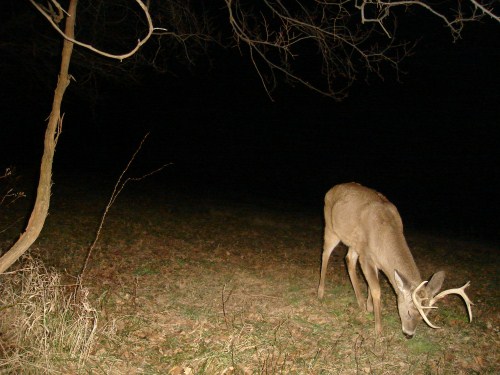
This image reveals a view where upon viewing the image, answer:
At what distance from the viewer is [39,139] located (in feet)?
109

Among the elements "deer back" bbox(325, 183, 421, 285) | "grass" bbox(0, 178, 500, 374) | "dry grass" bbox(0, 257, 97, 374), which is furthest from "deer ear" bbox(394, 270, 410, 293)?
"dry grass" bbox(0, 257, 97, 374)

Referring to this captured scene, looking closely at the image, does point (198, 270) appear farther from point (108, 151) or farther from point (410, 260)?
point (108, 151)

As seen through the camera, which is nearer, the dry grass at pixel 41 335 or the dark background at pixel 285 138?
the dry grass at pixel 41 335

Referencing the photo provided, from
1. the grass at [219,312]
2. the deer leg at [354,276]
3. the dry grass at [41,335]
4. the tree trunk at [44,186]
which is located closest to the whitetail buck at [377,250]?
the deer leg at [354,276]

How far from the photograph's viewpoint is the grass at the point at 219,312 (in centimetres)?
455

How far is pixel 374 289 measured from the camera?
6.23 m

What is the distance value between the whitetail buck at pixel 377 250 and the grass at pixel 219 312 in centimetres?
51

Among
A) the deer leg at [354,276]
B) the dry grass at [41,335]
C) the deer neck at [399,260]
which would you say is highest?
the deer neck at [399,260]

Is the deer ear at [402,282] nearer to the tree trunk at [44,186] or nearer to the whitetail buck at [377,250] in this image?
the whitetail buck at [377,250]

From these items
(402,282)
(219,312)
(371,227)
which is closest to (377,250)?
(371,227)

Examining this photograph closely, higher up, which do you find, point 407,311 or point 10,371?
point 407,311

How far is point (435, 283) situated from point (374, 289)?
3.39ft

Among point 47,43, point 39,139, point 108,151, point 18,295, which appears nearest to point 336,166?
point 108,151

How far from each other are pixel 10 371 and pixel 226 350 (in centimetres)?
214
